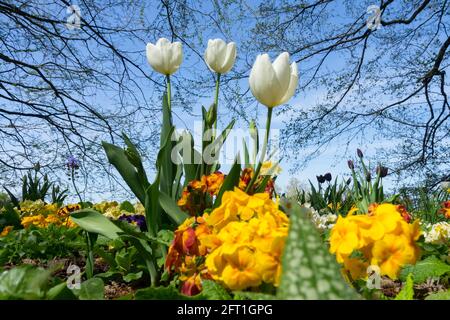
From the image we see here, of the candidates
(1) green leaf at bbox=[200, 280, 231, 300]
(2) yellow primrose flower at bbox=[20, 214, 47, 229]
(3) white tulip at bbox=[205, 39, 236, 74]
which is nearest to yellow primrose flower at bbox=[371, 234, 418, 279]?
(1) green leaf at bbox=[200, 280, 231, 300]

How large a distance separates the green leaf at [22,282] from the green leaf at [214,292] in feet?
0.96

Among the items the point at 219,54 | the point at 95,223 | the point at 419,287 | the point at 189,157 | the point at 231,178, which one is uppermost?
the point at 219,54

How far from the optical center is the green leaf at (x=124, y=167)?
5.82 ft

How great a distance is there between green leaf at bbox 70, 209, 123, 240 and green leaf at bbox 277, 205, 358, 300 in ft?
3.46

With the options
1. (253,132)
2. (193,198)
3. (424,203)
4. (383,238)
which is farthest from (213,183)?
(424,203)

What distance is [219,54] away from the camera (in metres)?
1.90

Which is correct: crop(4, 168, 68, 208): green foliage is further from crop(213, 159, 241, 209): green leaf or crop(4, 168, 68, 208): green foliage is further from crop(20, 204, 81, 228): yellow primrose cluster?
crop(213, 159, 241, 209): green leaf

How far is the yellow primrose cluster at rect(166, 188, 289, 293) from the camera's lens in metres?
0.85

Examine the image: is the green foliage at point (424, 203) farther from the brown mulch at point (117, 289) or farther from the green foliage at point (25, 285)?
the green foliage at point (25, 285)

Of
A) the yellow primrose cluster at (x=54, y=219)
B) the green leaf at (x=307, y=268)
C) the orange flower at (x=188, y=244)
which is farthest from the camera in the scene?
the yellow primrose cluster at (x=54, y=219)

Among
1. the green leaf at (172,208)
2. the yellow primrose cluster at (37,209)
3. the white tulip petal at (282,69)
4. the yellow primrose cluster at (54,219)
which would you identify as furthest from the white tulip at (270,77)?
the yellow primrose cluster at (37,209)

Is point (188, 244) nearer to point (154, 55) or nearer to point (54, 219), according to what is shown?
point (154, 55)

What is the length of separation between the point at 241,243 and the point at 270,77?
0.61m

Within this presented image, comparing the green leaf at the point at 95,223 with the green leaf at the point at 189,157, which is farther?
the green leaf at the point at 189,157
